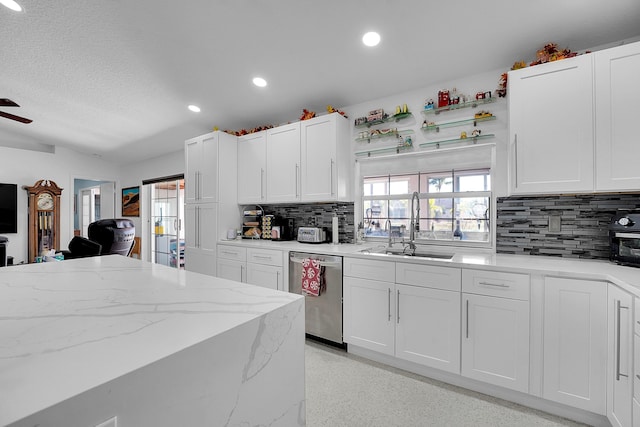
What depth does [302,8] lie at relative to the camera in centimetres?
195

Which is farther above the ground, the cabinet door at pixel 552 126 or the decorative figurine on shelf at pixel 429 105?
→ the decorative figurine on shelf at pixel 429 105

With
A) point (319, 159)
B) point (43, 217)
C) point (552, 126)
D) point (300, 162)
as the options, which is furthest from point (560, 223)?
point (43, 217)

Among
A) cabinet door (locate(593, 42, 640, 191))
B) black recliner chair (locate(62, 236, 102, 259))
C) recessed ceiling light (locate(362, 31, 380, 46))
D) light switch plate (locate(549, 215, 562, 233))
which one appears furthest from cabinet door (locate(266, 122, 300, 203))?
cabinet door (locate(593, 42, 640, 191))

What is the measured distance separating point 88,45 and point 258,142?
1.77 meters

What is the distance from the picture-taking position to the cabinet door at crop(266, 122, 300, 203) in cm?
325

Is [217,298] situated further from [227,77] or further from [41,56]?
[41,56]

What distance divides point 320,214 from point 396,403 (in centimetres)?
206

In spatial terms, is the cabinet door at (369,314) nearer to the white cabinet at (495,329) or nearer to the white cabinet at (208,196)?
the white cabinet at (495,329)

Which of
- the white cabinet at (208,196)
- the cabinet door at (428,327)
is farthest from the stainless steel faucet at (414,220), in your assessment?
the white cabinet at (208,196)

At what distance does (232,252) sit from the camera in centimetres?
337

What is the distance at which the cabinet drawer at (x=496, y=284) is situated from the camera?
1819mm

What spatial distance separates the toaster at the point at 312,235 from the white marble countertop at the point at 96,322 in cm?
192

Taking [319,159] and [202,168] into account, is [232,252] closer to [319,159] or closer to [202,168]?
[202,168]

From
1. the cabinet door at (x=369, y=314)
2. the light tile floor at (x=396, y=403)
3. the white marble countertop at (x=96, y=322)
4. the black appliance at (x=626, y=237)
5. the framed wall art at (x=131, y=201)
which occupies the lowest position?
the light tile floor at (x=396, y=403)
